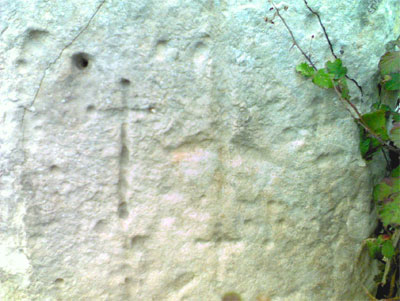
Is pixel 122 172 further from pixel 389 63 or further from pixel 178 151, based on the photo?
pixel 389 63

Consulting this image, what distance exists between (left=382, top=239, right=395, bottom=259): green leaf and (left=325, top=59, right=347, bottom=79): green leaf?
1.79 ft

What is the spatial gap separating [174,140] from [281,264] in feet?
1.75

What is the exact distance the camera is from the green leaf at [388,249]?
1423mm

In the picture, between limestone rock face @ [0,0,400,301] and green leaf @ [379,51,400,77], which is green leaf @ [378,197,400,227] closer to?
limestone rock face @ [0,0,400,301]

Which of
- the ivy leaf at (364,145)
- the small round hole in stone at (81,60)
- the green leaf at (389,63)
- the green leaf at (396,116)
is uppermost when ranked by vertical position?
the green leaf at (389,63)

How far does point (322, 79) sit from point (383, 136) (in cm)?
27

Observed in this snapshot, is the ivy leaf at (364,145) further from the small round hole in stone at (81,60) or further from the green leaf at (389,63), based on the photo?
the small round hole in stone at (81,60)

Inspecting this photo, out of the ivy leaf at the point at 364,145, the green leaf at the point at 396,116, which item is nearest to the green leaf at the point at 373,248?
the ivy leaf at the point at 364,145

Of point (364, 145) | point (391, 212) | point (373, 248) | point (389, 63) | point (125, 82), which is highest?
point (389, 63)

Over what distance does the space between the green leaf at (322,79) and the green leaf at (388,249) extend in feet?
1.74

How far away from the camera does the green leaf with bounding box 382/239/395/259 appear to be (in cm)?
142

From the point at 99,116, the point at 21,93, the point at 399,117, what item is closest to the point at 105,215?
the point at 99,116

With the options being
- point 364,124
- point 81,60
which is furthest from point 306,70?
point 81,60

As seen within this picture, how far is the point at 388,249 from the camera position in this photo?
1.42m
